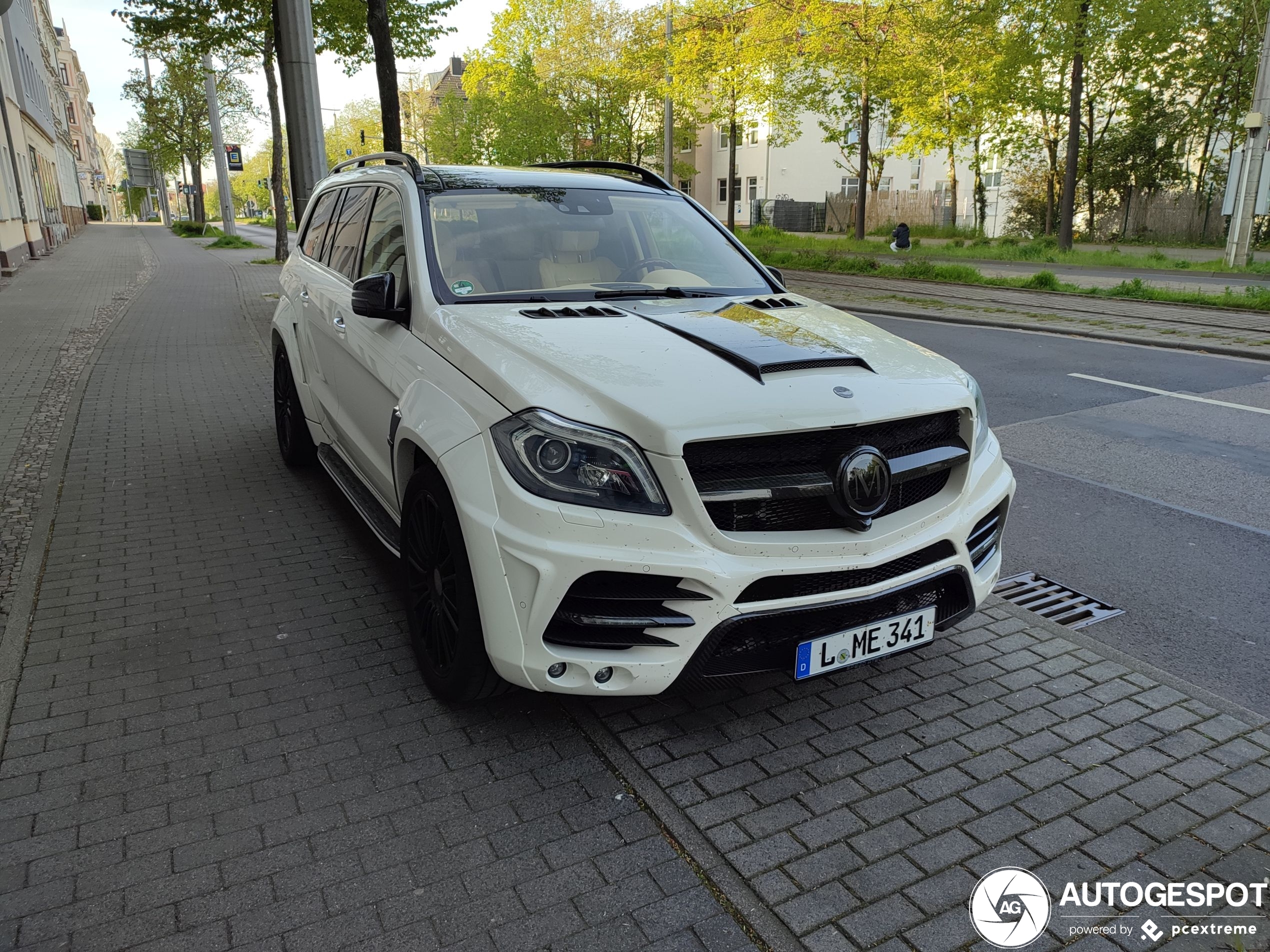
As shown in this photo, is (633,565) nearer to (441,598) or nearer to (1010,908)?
(441,598)

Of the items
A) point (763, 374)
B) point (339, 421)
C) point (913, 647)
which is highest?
point (763, 374)

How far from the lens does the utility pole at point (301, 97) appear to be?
11930 millimetres

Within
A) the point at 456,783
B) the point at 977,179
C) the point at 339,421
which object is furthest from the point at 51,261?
the point at 977,179

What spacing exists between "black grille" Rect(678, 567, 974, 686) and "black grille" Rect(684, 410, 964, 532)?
10.3 inches

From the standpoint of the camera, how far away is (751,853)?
8.93ft

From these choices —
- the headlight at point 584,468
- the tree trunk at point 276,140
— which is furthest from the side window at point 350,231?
the tree trunk at point 276,140

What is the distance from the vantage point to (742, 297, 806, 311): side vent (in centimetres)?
410

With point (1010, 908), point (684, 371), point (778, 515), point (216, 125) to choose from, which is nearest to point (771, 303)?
point (684, 371)

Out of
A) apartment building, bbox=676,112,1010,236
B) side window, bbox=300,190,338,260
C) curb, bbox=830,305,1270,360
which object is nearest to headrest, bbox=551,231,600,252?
side window, bbox=300,190,338,260

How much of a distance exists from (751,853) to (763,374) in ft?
4.83

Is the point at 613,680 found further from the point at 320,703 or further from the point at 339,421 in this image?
the point at 339,421

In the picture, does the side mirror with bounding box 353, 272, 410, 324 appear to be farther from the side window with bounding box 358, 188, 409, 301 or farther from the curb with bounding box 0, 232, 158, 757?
the curb with bounding box 0, 232, 158, 757

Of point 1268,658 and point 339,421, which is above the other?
point 339,421

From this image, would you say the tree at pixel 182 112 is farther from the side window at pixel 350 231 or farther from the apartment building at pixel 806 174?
the side window at pixel 350 231
